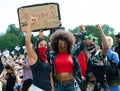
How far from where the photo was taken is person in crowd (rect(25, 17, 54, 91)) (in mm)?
7805

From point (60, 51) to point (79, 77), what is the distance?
20.6 inches

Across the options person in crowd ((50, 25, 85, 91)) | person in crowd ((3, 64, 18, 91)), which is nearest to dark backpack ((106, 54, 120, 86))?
person in crowd ((50, 25, 85, 91))

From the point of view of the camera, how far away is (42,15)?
10.8 meters

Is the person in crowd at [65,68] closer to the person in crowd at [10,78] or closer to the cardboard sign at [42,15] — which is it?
the cardboard sign at [42,15]

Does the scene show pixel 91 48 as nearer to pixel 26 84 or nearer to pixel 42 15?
pixel 26 84

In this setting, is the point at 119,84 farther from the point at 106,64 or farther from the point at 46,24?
the point at 46,24

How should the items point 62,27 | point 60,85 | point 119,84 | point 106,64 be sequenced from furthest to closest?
point 62,27 → point 119,84 → point 106,64 → point 60,85

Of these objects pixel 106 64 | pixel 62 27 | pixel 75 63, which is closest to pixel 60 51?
pixel 75 63

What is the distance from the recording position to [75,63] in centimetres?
768

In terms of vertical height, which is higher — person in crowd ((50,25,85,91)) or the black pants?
person in crowd ((50,25,85,91))

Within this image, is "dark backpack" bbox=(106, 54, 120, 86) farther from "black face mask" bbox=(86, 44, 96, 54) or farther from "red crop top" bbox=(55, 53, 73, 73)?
"red crop top" bbox=(55, 53, 73, 73)

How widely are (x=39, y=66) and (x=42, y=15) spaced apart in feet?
10.1

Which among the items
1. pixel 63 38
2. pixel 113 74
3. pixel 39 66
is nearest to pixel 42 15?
pixel 113 74

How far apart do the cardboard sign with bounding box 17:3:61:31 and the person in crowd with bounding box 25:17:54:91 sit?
237 cm
